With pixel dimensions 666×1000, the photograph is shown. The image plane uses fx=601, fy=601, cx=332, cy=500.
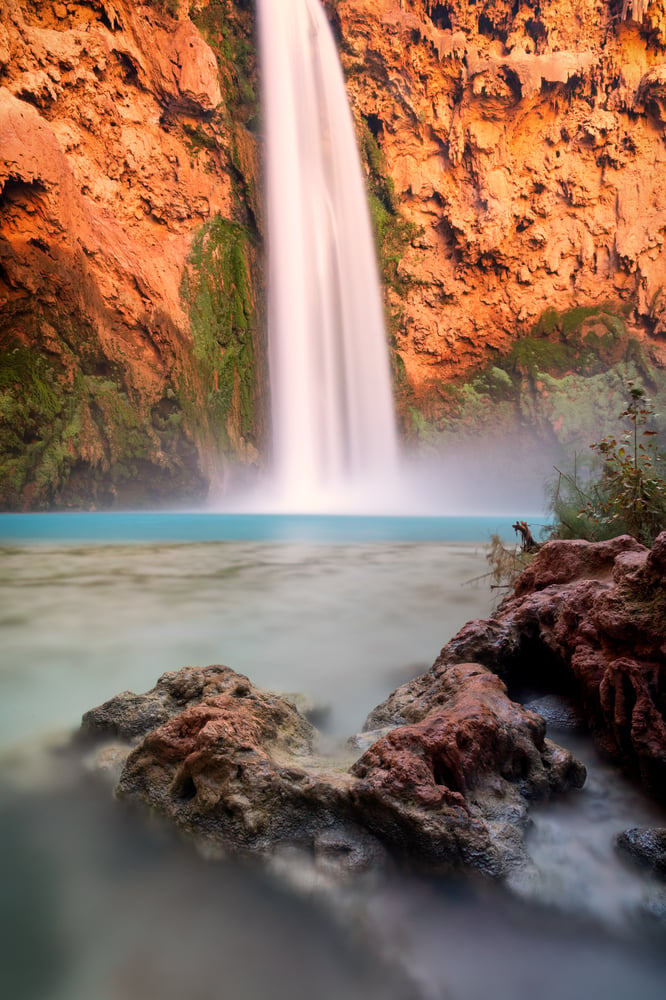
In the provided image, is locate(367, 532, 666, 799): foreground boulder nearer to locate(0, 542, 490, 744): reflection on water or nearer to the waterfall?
locate(0, 542, 490, 744): reflection on water

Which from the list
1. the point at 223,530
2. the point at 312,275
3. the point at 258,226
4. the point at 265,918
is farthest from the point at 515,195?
the point at 265,918

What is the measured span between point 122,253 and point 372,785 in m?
21.6

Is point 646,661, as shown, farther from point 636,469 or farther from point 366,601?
point 366,601

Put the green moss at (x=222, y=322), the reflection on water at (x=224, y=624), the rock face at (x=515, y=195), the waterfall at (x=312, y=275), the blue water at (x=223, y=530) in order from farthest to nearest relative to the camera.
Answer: the rock face at (x=515, y=195), the waterfall at (x=312, y=275), the green moss at (x=222, y=322), the blue water at (x=223, y=530), the reflection on water at (x=224, y=624)

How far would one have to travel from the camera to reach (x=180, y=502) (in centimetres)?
2097

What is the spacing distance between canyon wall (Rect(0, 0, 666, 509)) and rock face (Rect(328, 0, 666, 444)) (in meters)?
0.09

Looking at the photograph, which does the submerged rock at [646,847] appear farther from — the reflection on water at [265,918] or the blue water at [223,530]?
the blue water at [223,530]

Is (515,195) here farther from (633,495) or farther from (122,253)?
(633,495)

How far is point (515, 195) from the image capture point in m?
26.9

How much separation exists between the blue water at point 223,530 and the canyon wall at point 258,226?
3342mm

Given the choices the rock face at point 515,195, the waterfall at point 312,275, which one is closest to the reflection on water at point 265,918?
the waterfall at point 312,275

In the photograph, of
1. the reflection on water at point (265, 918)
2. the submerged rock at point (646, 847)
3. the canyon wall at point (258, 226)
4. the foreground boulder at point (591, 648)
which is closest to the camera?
the reflection on water at point (265, 918)

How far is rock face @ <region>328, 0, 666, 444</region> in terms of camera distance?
25.7 meters

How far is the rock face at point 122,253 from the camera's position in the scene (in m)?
17.6
